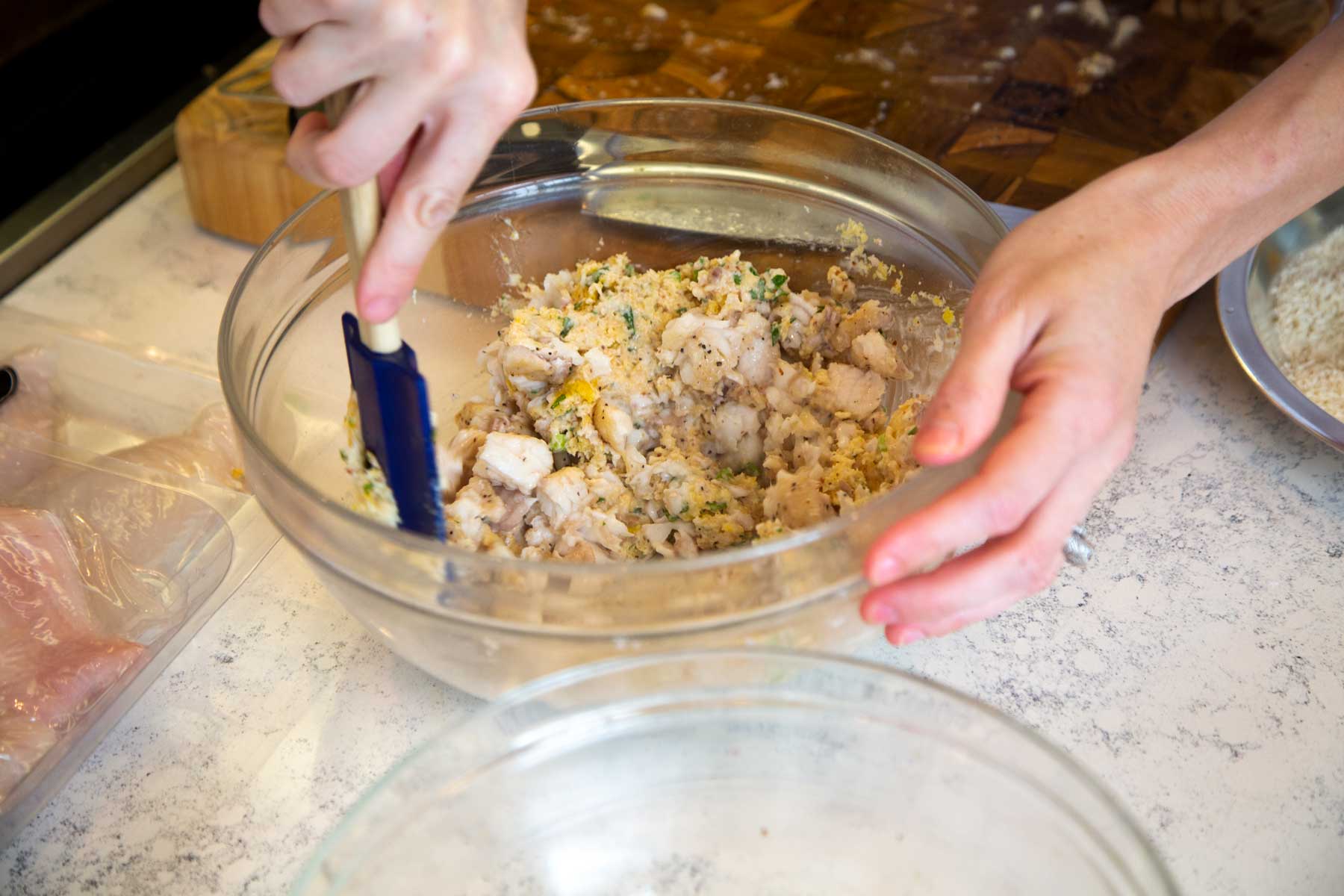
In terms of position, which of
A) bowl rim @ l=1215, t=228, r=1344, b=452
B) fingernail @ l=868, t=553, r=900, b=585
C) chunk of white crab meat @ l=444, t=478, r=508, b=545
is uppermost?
fingernail @ l=868, t=553, r=900, b=585

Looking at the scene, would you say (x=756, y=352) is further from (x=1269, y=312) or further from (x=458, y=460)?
(x=1269, y=312)

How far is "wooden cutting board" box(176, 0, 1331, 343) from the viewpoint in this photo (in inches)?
57.2

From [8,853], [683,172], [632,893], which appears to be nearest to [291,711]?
[8,853]

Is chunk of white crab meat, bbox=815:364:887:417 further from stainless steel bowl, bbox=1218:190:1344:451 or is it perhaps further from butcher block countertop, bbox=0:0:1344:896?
stainless steel bowl, bbox=1218:190:1344:451

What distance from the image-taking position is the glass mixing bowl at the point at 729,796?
2.39ft

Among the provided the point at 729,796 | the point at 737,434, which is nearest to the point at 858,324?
the point at 737,434

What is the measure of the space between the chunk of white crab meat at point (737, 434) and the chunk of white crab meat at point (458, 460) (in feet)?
0.73

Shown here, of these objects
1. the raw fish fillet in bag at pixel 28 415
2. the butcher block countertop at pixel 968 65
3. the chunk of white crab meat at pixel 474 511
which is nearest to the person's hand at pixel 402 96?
the chunk of white crab meat at pixel 474 511

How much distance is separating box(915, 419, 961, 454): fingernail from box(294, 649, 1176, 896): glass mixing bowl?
16 centimetres

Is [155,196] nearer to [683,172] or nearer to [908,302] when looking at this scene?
[683,172]

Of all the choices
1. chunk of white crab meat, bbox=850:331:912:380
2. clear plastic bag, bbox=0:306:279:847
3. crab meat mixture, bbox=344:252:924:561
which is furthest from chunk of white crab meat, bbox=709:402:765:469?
clear plastic bag, bbox=0:306:279:847

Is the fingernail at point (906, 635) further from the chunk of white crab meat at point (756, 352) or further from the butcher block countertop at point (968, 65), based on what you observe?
the butcher block countertop at point (968, 65)

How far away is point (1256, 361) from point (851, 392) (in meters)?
0.42

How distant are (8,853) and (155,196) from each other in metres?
0.99
